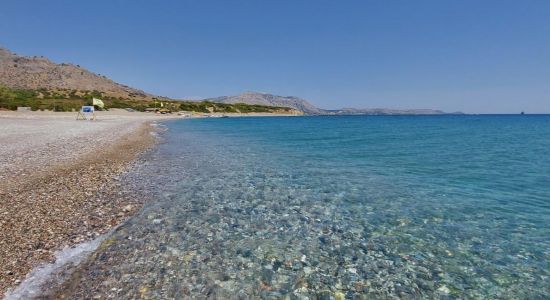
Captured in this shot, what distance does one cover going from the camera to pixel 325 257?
7648 mm

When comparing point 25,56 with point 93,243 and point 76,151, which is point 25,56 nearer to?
point 76,151

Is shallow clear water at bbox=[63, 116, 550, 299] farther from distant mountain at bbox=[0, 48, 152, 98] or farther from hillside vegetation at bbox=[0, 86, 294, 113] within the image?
distant mountain at bbox=[0, 48, 152, 98]

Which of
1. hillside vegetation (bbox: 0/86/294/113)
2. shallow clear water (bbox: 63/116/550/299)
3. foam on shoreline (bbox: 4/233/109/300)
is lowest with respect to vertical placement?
shallow clear water (bbox: 63/116/550/299)

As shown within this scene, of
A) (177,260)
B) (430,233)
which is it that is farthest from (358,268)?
(177,260)

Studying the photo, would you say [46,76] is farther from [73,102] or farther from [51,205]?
[51,205]

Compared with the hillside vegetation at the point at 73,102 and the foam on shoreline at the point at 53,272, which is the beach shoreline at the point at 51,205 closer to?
the foam on shoreline at the point at 53,272

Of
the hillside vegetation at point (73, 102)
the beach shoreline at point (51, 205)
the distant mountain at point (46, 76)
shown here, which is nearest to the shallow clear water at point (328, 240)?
the beach shoreline at point (51, 205)

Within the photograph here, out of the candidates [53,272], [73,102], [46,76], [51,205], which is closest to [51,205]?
[51,205]

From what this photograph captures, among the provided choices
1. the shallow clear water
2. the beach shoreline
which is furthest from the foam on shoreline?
the shallow clear water

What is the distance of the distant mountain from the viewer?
141988mm

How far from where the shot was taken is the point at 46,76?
155m

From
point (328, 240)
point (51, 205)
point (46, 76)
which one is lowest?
point (328, 240)

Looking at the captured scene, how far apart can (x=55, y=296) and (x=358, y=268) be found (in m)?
6.10

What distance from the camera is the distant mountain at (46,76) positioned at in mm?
141988
